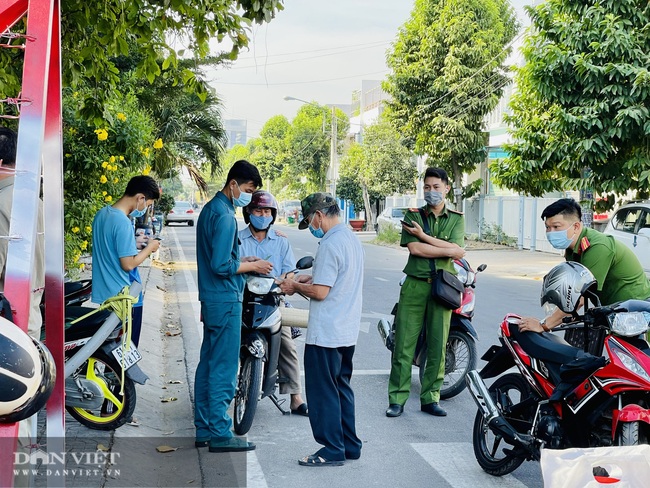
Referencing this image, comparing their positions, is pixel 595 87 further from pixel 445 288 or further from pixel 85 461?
pixel 85 461

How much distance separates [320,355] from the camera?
5.45 m

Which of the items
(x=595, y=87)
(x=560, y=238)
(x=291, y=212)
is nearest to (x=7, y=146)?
(x=560, y=238)

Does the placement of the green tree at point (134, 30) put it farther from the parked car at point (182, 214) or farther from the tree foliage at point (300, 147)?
the tree foliage at point (300, 147)

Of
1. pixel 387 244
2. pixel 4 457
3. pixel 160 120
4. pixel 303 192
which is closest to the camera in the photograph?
pixel 4 457

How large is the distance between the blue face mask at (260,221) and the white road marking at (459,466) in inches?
85.1

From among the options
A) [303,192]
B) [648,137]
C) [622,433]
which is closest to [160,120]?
[648,137]

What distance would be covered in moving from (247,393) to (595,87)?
40.7 feet

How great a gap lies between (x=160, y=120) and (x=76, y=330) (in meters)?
15.0

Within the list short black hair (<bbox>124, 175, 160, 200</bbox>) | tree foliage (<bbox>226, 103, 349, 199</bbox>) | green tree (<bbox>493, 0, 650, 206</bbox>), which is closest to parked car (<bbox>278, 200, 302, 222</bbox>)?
tree foliage (<bbox>226, 103, 349, 199</bbox>)

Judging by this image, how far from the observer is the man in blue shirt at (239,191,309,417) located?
6.87m

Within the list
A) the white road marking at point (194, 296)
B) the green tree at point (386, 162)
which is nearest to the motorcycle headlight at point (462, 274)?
the white road marking at point (194, 296)

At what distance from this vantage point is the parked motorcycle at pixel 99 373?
5.75 meters

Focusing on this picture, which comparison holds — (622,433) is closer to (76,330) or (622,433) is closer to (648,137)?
(76,330)

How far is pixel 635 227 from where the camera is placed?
17.7 meters
